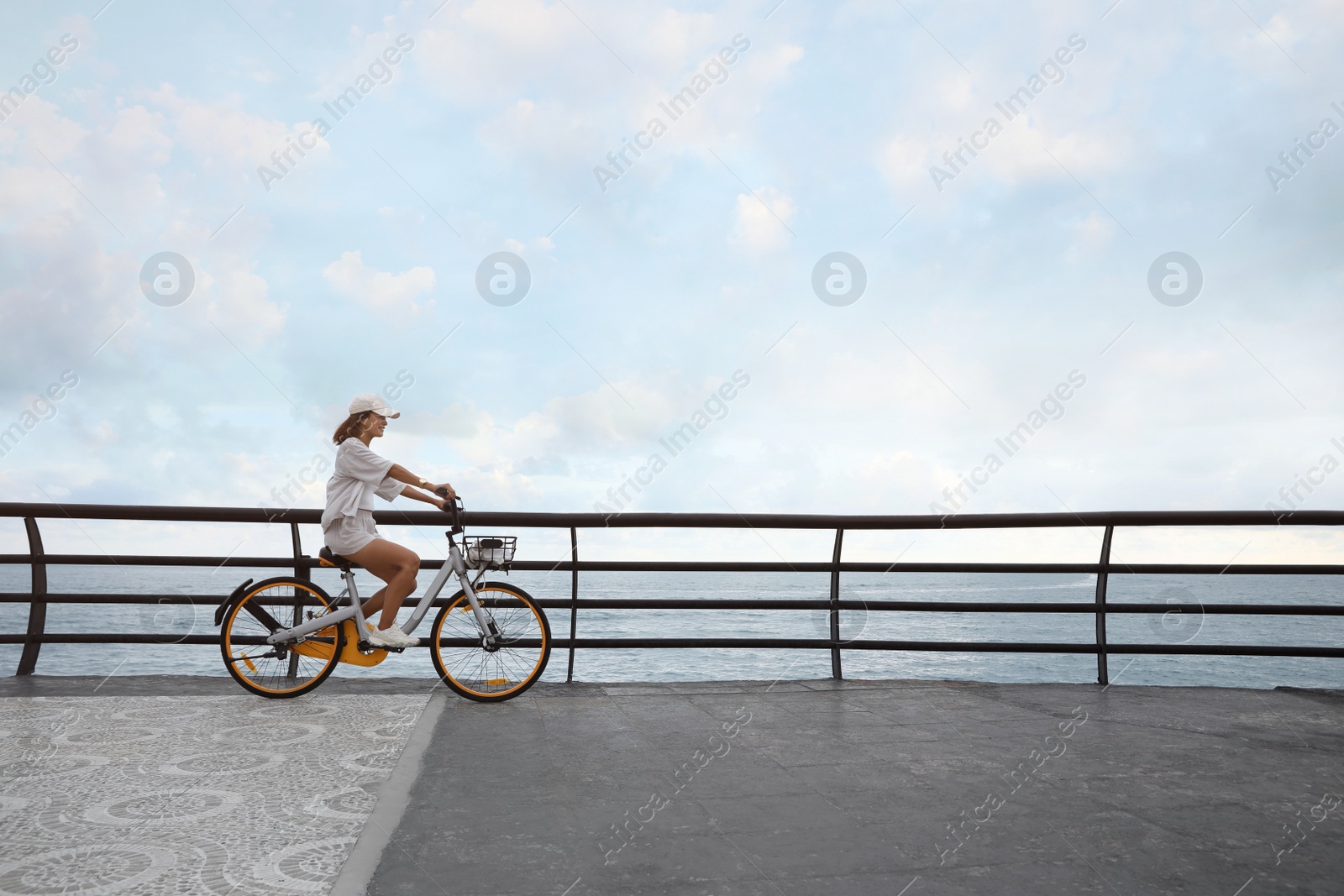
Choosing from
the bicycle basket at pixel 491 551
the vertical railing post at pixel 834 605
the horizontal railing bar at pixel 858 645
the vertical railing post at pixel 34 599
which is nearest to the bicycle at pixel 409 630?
the bicycle basket at pixel 491 551

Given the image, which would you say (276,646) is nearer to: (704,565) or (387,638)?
(387,638)

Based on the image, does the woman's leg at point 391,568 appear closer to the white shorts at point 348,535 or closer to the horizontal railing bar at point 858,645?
the white shorts at point 348,535

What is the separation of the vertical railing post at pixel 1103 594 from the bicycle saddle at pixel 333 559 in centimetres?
500

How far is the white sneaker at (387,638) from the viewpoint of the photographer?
200 inches

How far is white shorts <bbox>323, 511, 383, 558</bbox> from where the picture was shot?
16.8 ft

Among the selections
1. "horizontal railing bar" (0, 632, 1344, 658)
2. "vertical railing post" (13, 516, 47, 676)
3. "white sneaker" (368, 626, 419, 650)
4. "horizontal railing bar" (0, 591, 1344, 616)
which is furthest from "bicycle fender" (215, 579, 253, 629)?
"vertical railing post" (13, 516, 47, 676)

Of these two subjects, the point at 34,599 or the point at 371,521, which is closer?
the point at 371,521

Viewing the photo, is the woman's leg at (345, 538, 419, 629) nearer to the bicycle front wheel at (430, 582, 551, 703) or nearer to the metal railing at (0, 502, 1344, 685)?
the bicycle front wheel at (430, 582, 551, 703)

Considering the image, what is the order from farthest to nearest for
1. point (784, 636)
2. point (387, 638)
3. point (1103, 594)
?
point (784, 636) → point (1103, 594) → point (387, 638)

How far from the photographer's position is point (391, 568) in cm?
511

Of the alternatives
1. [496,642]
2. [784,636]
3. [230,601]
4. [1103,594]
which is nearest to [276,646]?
[230,601]

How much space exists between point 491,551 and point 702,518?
5.16 feet

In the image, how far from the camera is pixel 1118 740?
4.41 meters

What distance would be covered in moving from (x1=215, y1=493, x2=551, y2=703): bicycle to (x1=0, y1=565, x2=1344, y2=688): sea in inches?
10.1
